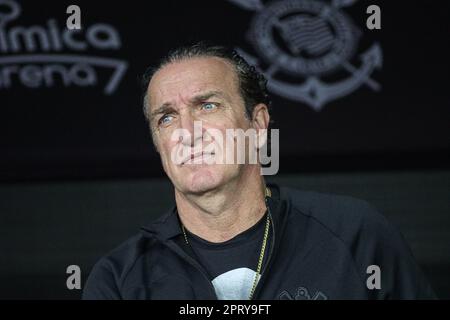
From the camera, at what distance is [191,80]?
5.88 feet

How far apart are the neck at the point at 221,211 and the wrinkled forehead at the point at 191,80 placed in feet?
0.80

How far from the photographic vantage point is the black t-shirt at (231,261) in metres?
1.72

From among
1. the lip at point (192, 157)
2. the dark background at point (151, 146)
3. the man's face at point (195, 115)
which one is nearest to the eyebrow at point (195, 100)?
the man's face at point (195, 115)

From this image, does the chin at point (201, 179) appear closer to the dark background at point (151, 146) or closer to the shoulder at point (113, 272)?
the shoulder at point (113, 272)

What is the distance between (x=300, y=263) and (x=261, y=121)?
46cm

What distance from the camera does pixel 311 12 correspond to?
128 inches

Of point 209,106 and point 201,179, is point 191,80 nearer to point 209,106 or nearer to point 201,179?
point 209,106

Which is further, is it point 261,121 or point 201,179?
point 261,121

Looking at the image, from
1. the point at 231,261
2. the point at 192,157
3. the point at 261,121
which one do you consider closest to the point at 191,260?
the point at 231,261

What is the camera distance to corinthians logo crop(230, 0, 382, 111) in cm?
326

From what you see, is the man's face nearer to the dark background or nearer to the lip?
the lip
